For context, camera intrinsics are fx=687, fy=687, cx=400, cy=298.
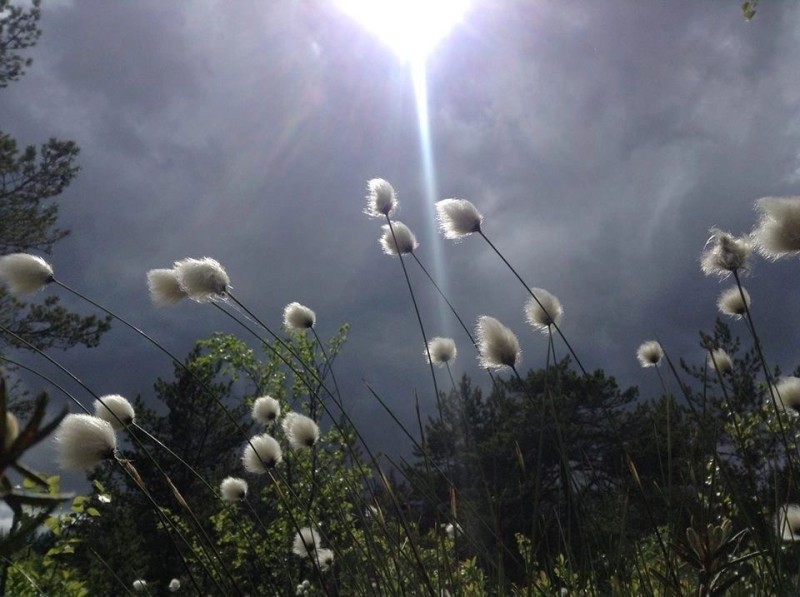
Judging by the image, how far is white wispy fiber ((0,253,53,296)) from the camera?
9.44ft

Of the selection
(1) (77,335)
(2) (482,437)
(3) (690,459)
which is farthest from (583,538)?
(2) (482,437)

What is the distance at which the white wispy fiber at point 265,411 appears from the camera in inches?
151

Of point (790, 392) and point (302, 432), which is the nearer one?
point (790, 392)

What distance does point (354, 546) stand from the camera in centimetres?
285

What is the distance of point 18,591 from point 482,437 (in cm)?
2189

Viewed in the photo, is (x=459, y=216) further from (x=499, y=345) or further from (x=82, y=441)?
(x=82, y=441)

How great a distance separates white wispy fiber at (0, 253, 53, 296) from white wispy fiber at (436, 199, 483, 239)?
5.99 feet

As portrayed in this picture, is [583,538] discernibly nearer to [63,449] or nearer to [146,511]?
[63,449]

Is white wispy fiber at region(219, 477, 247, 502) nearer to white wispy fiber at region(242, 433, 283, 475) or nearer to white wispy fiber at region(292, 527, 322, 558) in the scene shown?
white wispy fiber at region(242, 433, 283, 475)

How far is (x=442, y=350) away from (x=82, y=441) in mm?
2400

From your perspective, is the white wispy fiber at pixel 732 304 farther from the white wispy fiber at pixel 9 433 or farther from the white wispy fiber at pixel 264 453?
the white wispy fiber at pixel 9 433

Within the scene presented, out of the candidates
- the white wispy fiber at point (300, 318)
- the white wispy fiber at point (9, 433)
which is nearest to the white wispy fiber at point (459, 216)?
the white wispy fiber at point (300, 318)

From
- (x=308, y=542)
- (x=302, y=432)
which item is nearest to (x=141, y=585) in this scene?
(x=308, y=542)

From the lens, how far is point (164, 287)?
9.69 feet
